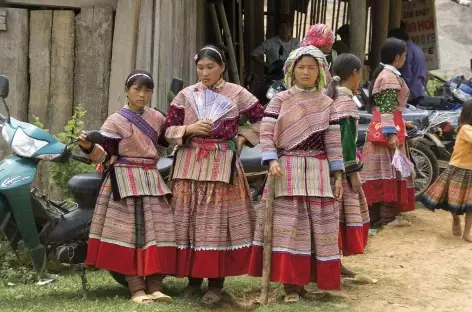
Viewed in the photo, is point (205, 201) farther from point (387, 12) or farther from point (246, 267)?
point (387, 12)

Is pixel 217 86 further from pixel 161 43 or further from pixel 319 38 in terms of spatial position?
pixel 161 43

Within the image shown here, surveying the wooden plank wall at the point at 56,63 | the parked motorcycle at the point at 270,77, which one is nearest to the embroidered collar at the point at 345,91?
the wooden plank wall at the point at 56,63

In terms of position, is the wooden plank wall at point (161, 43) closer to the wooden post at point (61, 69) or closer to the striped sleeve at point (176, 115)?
the wooden post at point (61, 69)

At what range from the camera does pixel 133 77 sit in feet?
15.9

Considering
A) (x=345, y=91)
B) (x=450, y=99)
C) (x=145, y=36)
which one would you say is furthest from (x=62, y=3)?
(x=450, y=99)

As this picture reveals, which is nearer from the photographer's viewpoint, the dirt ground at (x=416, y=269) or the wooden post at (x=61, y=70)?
the dirt ground at (x=416, y=269)

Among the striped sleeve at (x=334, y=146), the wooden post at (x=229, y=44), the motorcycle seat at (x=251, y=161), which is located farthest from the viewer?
the wooden post at (x=229, y=44)

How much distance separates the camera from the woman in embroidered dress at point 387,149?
22.7 feet

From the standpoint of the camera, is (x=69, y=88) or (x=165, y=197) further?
(x=69, y=88)

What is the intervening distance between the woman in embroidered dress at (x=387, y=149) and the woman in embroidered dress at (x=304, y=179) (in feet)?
7.34

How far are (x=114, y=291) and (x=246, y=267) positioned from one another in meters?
1.02

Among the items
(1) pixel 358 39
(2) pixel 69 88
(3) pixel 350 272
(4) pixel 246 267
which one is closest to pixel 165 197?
(4) pixel 246 267

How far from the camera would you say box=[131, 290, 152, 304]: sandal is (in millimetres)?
4750

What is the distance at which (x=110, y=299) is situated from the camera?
195 inches
